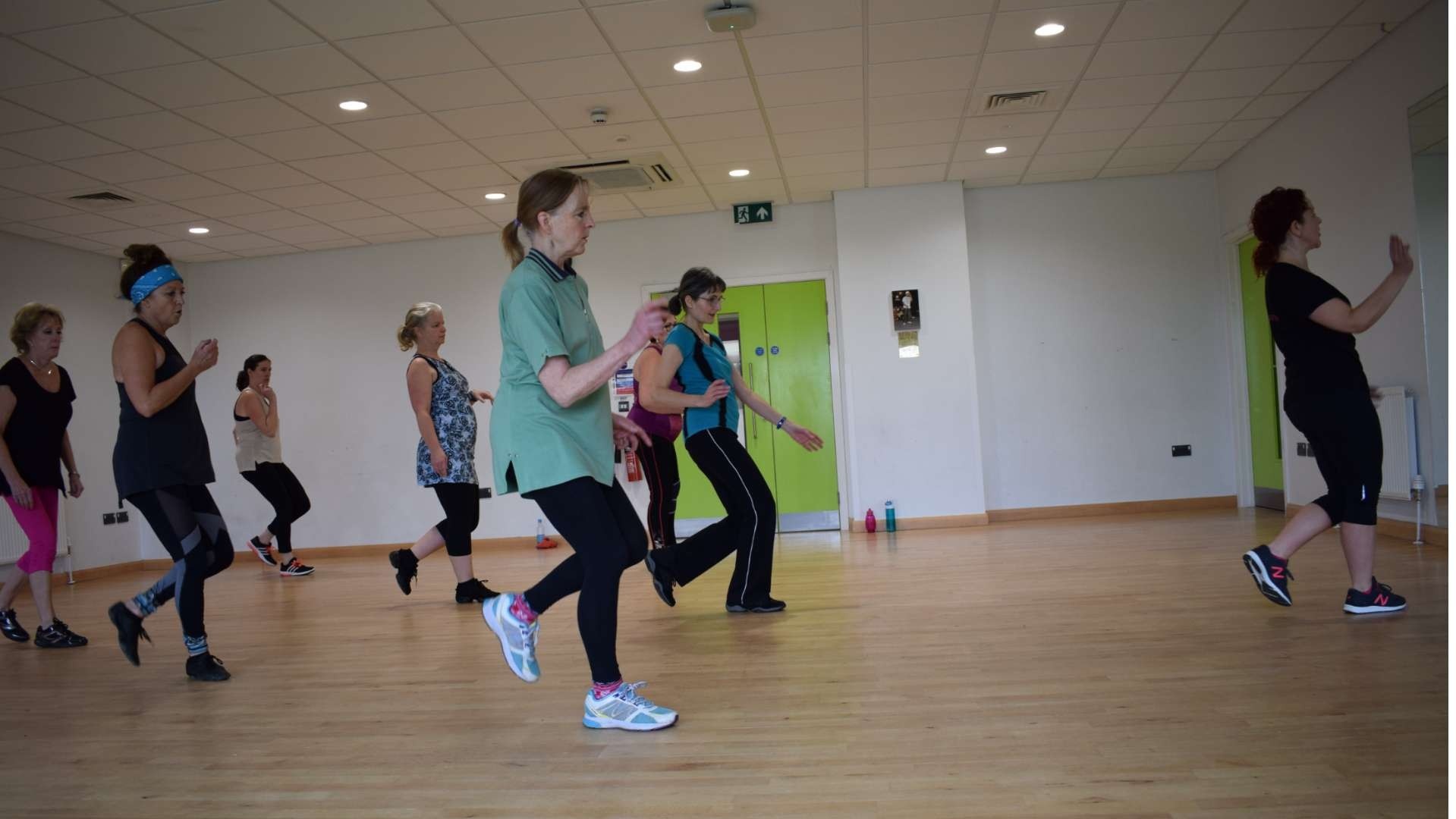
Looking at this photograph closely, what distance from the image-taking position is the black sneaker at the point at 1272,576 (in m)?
3.42

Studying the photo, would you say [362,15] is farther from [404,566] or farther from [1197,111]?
[1197,111]

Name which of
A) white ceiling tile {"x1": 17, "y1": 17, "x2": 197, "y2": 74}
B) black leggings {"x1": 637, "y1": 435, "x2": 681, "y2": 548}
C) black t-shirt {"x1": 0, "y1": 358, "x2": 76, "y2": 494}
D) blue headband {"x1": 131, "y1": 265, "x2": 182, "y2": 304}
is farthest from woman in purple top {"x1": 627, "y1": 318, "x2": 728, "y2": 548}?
black t-shirt {"x1": 0, "y1": 358, "x2": 76, "y2": 494}

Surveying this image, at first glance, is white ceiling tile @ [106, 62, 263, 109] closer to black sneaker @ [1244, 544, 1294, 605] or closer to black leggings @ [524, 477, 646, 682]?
black leggings @ [524, 477, 646, 682]

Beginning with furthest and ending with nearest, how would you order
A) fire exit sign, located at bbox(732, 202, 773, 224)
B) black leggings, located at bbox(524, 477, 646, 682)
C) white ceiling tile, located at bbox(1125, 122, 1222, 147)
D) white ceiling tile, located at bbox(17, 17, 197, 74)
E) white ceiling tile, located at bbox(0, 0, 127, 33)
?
fire exit sign, located at bbox(732, 202, 773, 224) < white ceiling tile, located at bbox(1125, 122, 1222, 147) < white ceiling tile, located at bbox(17, 17, 197, 74) < white ceiling tile, located at bbox(0, 0, 127, 33) < black leggings, located at bbox(524, 477, 646, 682)

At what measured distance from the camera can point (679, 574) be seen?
13.2 feet

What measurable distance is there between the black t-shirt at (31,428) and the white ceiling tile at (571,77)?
2.59 meters

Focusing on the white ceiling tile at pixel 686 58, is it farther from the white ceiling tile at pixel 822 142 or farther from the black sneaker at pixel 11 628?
the black sneaker at pixel 11 628

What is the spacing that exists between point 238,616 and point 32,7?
2.97 m

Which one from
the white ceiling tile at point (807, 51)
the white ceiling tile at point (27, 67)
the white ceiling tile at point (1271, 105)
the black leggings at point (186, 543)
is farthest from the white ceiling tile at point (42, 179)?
the white ceiling tile at point (1271, 105)

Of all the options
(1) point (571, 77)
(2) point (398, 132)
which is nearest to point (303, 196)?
(2) point (398, 132)

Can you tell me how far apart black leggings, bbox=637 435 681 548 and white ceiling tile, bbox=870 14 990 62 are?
7.38 feet

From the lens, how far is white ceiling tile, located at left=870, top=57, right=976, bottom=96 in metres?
5.15

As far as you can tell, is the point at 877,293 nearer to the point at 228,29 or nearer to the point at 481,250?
the point at 481,250

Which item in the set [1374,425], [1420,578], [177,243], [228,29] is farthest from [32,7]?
[1420,578]
